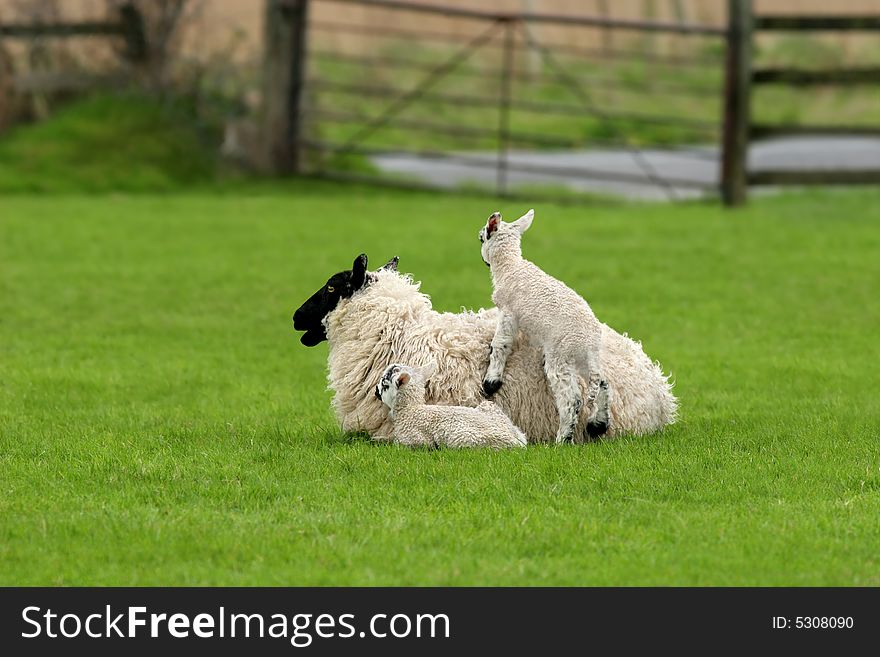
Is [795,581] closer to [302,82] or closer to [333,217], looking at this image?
[333,217]

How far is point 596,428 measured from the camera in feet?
22.9

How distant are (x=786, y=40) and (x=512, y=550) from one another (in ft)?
83.1

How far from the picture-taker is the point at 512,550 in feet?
17.9

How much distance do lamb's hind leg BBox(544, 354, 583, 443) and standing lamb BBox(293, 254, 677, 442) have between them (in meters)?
0.10

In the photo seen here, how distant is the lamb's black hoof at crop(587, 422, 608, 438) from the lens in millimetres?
6965

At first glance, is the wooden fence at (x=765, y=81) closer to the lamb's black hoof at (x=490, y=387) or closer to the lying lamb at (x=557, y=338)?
the lying lamb at (x=557, y=338)

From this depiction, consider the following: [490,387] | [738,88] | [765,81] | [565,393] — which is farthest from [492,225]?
[765,81]

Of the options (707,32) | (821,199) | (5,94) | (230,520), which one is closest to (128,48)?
(5,94)

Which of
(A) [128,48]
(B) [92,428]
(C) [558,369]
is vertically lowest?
(B) [92,428]

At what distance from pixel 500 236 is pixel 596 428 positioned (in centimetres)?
105

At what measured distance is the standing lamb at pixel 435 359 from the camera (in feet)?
23.3

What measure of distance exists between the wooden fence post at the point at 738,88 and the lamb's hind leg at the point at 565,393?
358 inches

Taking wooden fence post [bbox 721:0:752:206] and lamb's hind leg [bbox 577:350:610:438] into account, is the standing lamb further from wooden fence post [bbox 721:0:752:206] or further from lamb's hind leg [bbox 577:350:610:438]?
wooden fence post [bbox 721:0:752:206]

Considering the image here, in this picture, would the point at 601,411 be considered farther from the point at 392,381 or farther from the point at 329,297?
the point at 329,297
